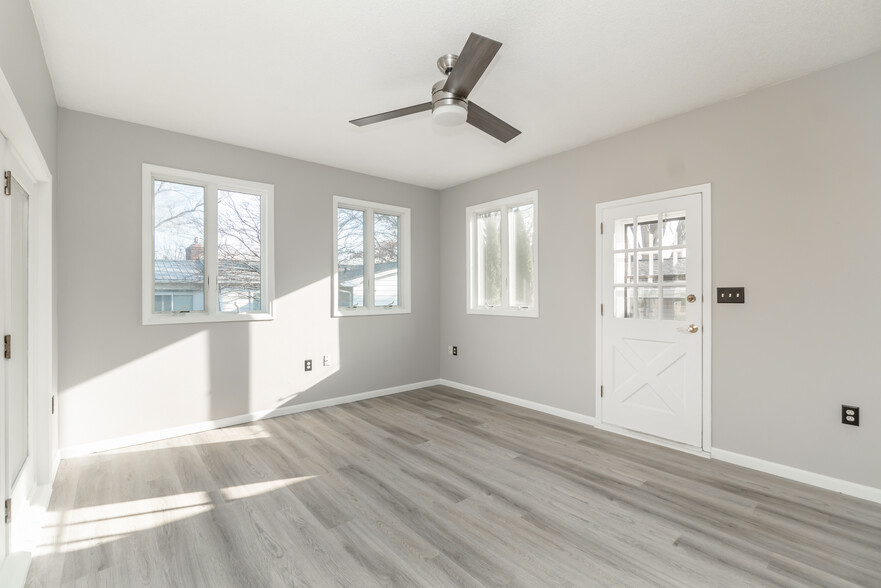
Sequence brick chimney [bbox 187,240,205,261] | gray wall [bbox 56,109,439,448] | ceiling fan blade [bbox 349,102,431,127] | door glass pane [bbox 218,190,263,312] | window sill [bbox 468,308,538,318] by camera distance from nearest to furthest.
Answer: ceiling fan blade [bbox 349,102,431,127] < gray wall [bbox 56,109,439,448] < brick chimney [bbox 187,240,205,261] < door glass pane [bbox 218,190,263,312] < window sill [bbox 468,308,538,318]

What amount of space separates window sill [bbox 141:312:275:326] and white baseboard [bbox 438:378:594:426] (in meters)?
2.50

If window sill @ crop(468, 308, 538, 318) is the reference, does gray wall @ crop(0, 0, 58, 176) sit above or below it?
above

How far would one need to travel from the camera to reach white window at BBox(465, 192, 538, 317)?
4.64m

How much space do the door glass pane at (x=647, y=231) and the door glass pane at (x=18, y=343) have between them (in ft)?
13.6

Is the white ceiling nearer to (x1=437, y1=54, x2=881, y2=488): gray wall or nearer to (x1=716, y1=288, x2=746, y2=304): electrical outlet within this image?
(x1=437, y1=54, x2=881, y2=488): gray wall

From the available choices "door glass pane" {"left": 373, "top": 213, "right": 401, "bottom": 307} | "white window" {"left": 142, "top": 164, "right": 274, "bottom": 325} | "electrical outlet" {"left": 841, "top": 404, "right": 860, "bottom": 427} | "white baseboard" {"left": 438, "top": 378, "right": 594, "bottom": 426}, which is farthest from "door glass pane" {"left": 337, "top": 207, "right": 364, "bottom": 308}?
"electrical outlet" {"left": 841, "top": 404, "right": 860, "bottom": 427}

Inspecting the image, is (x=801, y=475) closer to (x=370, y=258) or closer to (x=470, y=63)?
(x=470, y=63)

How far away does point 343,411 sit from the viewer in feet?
14.6

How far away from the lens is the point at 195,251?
12.7 ft

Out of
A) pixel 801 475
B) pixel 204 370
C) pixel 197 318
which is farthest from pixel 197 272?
pixel 801 475

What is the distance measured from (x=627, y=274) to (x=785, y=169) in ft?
4.26

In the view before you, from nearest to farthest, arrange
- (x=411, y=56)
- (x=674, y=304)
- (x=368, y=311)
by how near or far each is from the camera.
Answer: (x=411, y=56), (x=674, y=304), (x=368, y=311)

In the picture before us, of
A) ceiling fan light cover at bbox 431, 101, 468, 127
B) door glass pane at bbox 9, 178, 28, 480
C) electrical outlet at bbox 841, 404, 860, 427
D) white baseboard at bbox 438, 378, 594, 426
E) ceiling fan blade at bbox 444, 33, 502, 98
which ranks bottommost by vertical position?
white baseboard at bbox 438, 378, 594, 426

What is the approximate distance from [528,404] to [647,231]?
216 centimetres
